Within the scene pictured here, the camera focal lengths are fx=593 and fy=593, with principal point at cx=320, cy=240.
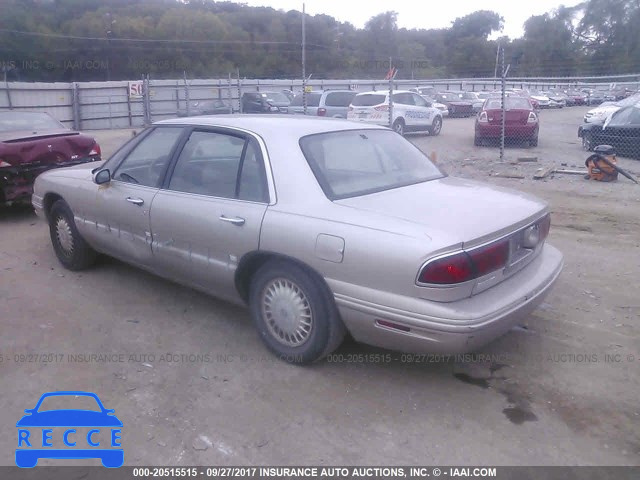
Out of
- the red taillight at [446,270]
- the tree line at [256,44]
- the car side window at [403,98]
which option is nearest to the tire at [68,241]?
the red taillight at [446,270]

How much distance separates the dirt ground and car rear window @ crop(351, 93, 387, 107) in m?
13.6

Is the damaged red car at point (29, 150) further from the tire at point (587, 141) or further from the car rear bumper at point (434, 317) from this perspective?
the tire at point (587, 141)

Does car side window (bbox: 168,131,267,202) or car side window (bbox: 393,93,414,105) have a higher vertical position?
car side window (bbox: 393,93,414,105)

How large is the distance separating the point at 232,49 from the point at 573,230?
53.0m

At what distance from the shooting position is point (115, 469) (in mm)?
2957

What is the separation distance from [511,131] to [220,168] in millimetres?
13121

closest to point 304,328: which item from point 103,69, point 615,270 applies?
point 615,270

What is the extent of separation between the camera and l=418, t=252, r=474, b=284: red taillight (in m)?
3.12

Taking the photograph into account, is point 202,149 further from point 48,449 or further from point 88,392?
point 48,449

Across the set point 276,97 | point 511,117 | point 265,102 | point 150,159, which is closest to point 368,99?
point 511,117

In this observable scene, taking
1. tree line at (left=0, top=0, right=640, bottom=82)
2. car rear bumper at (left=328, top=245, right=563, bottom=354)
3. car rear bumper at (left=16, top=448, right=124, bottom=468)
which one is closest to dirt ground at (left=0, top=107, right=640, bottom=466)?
car rear bumper at (left=16, top=448, right=124, bottom=468)

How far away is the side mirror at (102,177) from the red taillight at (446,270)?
297 centimetres

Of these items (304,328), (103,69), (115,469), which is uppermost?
Result: (103,69)

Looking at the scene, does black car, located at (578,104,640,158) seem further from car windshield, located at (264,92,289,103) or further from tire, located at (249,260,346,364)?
car windshield, located at (264,92,289,103)
